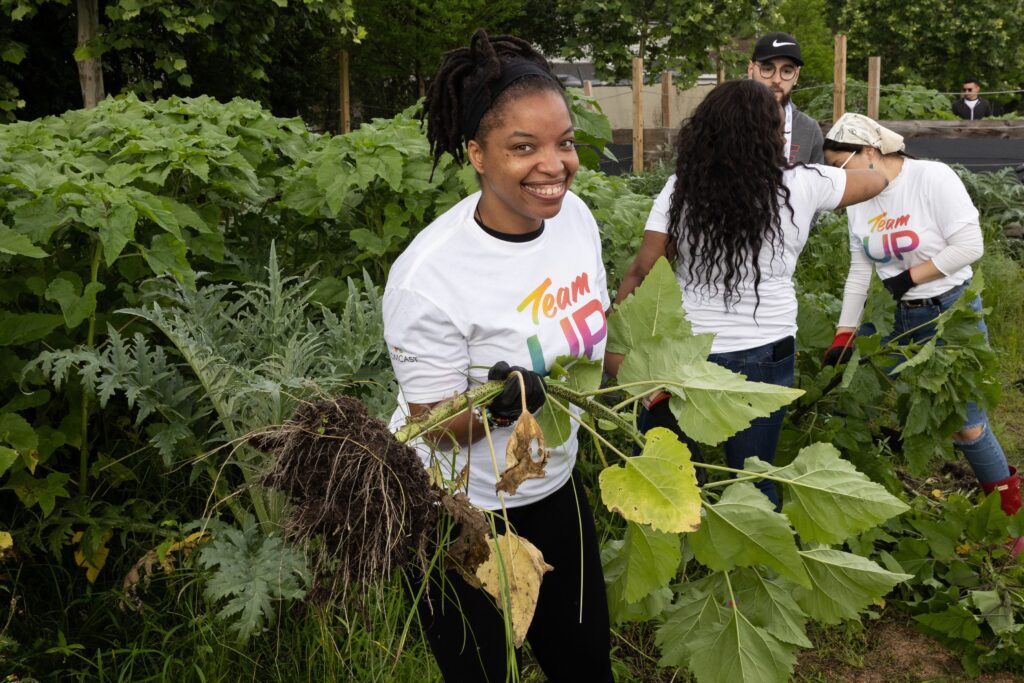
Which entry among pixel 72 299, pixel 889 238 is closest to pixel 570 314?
pixel 72 299

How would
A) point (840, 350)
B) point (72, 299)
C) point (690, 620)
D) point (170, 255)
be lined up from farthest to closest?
point (840, 350), point (170, 255), point (72, 299), point (690, 620)

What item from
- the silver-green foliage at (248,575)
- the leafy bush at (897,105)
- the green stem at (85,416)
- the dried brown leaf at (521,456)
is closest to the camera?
the dried brown leaf at (521,456)

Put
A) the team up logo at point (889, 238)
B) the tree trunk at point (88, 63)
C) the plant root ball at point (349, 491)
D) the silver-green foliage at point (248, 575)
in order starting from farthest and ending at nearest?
the tree trunk at point (88, 63) < the team up logo at point (889, 238) < the silver-green foliage at point (248, 575) < the plant root ball at point (349, 491)

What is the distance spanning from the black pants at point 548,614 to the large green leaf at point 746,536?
1.03 ft

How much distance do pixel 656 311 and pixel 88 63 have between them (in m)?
8.32

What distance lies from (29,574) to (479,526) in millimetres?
2142

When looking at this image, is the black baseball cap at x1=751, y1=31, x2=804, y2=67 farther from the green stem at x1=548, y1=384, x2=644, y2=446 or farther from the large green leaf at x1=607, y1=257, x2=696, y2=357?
the green stem at x1=548, y1=384, x2=644, y2=446

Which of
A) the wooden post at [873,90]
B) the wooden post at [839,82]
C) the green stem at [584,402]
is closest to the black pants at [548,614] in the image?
the green stem at [584,402]

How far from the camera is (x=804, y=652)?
353 cm

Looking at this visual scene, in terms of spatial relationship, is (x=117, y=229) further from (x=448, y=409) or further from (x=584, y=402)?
(x=584, y=402)

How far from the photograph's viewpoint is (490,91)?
2.12 m

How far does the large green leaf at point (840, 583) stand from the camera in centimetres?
207

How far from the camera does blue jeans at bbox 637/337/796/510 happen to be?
3.22m

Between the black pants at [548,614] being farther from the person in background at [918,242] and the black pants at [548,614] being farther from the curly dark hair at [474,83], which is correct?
the person in background at [918,242]
